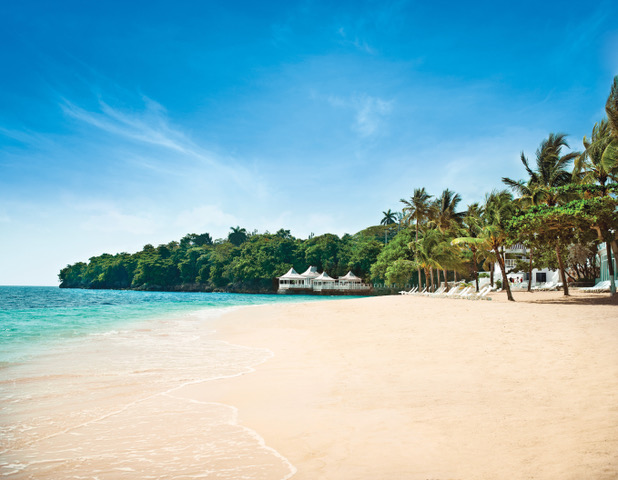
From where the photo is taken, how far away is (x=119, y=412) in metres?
4.73

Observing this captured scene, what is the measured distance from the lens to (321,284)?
6925cm

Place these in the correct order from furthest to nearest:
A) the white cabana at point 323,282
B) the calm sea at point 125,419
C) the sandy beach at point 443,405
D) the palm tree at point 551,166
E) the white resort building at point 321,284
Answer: the white cabana at point 323,282
the white resort building at point 321,284
the palm tree at point 551,166
the calm sea at point 125,419
the sandy beach at point 443,405

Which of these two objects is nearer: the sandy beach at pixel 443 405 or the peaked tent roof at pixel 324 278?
the sandy beach at pixel 443 405

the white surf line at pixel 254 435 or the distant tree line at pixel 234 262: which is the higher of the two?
the distant tree line at pixel 234 262

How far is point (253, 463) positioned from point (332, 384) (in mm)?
2486

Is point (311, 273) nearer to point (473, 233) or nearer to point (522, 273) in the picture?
point (522, 273)

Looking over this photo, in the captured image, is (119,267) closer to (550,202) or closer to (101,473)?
(550,202)

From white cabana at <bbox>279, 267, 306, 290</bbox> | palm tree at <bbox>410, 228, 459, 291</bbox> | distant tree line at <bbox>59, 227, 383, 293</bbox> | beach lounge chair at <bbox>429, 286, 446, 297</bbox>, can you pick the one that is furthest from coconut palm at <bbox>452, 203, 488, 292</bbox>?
white cabana at <bbox>279, 267, 306, 290</bbox>

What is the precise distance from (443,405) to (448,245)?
35.7 meters

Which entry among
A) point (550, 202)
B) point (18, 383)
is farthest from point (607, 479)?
point (550, 202)

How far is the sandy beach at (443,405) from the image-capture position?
303 cm

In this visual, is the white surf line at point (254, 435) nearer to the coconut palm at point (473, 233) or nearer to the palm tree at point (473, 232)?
the palm tree at point (473, 232)

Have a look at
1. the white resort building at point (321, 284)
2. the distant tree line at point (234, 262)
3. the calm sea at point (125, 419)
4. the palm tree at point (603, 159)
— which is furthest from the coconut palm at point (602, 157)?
the distant tree line at point (234, 262)

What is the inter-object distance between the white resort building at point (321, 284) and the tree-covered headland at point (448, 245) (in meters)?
3.97
